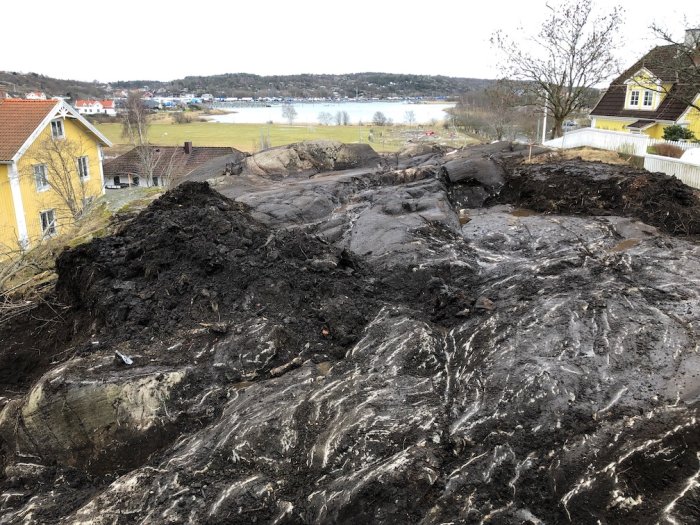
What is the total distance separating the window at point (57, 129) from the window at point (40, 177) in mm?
1857

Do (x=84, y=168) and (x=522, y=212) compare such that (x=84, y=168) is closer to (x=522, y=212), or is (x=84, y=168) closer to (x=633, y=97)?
(x=522, y=212)

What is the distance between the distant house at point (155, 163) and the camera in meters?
35.3

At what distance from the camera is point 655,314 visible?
715cm

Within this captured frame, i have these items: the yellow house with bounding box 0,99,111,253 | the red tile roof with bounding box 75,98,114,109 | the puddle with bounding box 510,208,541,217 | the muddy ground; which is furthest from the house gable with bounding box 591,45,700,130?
the red tile roof with bounding box 75,98,114,109

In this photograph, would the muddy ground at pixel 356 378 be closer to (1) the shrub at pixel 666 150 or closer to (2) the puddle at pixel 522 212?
(2) the puddle at pixel 522 212

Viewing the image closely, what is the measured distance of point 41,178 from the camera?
26406 mm

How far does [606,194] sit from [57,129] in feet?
88.0

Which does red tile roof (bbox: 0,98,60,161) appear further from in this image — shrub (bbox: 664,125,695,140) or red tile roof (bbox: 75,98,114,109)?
red tile roof (bbox: 75,98,114,109)

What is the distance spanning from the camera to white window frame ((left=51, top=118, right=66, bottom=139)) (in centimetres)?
2717

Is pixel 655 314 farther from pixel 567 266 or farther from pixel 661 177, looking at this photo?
pixel 661 177

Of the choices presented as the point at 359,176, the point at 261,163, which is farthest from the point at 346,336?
the point at 261,163

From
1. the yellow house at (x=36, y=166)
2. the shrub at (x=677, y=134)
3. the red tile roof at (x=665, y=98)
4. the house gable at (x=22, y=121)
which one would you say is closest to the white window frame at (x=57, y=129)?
the yellow house at (x=36, y=166)

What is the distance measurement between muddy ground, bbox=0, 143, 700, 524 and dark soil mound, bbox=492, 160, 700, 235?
2.51ft

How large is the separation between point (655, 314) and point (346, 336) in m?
4.25
